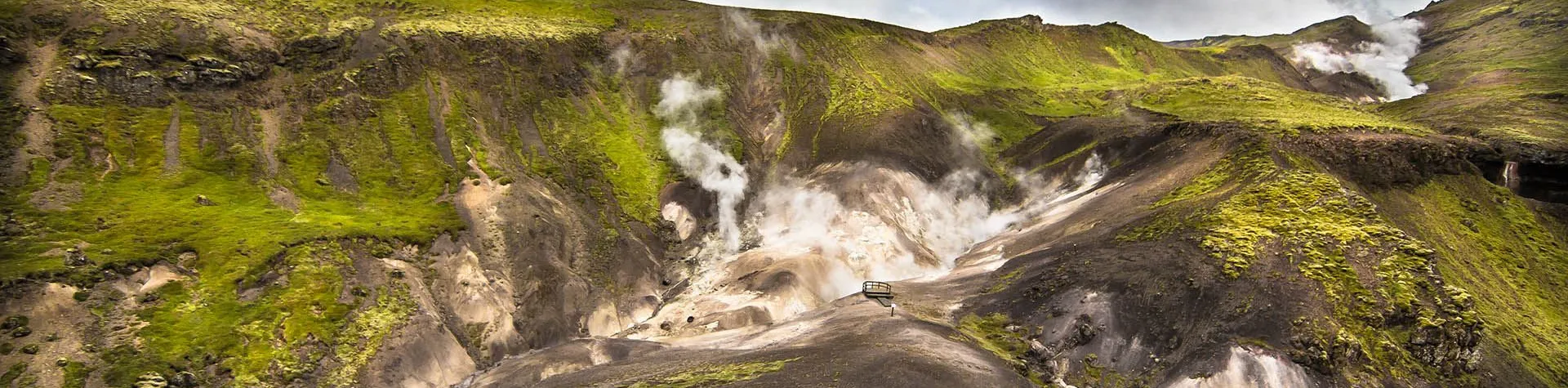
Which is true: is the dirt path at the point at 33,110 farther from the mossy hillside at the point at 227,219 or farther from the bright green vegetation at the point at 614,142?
the bright green vegetation at the point at 614,142

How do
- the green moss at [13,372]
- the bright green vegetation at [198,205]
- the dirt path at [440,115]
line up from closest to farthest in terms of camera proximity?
1. the green moss at [13,372]
2. the bright green vegetation at [198,205]
3. the dirt path at [440,115]

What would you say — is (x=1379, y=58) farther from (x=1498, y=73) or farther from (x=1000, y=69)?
(x=1000, y=69)

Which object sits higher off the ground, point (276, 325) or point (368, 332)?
point (276, 325)

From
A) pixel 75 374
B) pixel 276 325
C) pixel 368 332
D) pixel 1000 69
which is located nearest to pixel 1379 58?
pixel 1000 69

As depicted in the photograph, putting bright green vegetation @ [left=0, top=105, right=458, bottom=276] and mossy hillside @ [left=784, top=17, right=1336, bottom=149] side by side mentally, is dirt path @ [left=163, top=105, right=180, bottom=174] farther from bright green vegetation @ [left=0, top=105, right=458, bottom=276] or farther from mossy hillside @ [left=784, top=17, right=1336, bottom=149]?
mossy hillside @ [left=784, top=17, right=1336, bottom=149]

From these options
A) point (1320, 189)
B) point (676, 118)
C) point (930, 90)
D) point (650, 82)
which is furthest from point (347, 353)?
point (930, 90)

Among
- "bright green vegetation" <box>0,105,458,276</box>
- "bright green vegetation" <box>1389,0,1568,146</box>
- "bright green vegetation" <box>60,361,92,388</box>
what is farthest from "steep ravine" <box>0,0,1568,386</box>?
"bright green vegetation" <box>1389,0,1568,146</box>

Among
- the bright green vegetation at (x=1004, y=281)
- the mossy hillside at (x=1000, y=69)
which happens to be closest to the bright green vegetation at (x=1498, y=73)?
the mossy hillside at (x=1000, y=69)
